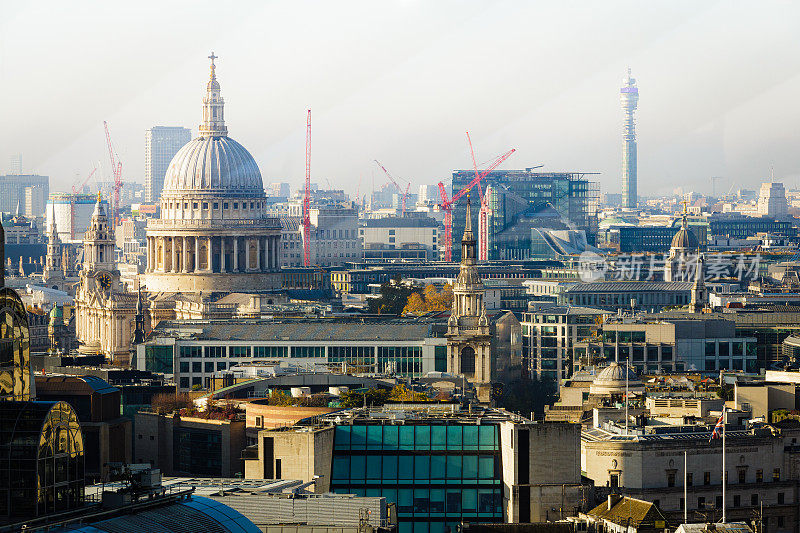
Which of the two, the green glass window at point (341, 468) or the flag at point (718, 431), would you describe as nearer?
the green glass window at point (341, 468)

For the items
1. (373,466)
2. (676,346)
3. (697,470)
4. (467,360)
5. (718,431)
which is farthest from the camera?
(676,346)

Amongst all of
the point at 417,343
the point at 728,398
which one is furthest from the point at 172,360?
the point at 728,398

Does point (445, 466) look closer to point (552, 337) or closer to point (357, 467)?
point (357, 467)

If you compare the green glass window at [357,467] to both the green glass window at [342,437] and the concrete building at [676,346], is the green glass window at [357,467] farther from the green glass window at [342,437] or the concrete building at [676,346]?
the concrete building at [676,346]

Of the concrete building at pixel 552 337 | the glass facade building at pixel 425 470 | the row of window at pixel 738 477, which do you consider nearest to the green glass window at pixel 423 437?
the glass facade building at pixel 425 470

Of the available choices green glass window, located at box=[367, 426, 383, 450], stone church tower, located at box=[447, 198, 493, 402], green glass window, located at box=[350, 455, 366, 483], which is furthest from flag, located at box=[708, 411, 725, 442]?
stone church tower, located at box=[447, 198, 493, 402]

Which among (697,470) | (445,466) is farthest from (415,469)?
(697,470)
